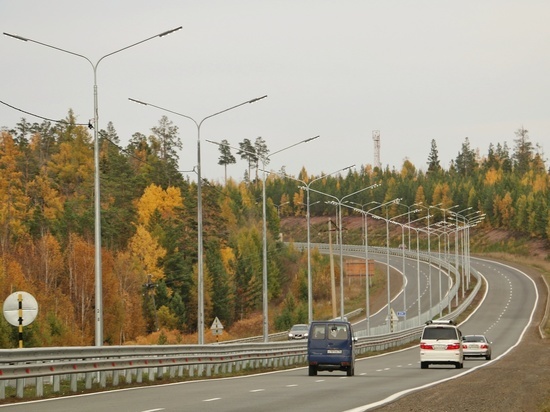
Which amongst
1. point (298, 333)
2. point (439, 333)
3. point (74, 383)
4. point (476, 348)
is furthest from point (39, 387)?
point (298, 333)

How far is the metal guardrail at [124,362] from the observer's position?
26.0 meters

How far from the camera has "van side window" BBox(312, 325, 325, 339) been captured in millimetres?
41969

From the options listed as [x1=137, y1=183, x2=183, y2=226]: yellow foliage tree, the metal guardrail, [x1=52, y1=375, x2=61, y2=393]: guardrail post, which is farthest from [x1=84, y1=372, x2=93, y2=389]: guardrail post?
[x1=137, y1=183, x2=183, y2=226]: yellow foliage tree

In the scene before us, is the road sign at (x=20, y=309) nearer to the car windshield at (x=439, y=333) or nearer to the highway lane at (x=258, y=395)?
the highway lane at (x=258, y=395)

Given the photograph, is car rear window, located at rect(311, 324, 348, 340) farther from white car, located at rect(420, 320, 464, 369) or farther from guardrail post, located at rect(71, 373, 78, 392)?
guardrail post, located at rect(71, 373, 78, 392)

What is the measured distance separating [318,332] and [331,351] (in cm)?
96

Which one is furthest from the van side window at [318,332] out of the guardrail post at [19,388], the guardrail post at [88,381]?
the guardrail post at [19,388]

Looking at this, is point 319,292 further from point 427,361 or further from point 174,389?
point 174,389

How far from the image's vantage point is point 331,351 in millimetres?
41531

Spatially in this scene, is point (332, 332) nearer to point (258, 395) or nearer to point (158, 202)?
point (258, 395)

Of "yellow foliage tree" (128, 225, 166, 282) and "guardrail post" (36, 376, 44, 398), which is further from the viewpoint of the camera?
"yellow foliage tree" (128, 225, 166, 282)

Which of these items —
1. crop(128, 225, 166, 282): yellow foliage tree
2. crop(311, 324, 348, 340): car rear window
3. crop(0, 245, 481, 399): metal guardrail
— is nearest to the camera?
crop(0, 245, 481, 399): metal guardrail

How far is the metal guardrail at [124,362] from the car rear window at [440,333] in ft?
18.8

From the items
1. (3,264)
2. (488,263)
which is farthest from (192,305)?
(488,263)
